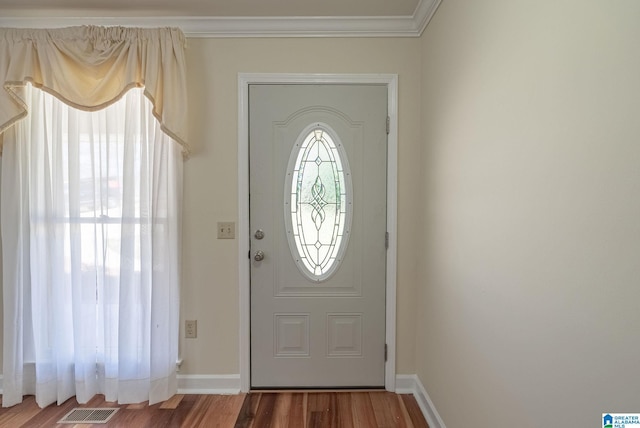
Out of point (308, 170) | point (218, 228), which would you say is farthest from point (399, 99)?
point (218, 228)

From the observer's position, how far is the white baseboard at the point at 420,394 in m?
1.85

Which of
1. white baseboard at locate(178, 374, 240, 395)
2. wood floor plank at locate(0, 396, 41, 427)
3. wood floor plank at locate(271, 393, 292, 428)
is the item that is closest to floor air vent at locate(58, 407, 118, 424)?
wood floor plank at locate(0, 396, 41, 427)

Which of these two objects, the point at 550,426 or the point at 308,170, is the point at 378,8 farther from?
the point at 550,426

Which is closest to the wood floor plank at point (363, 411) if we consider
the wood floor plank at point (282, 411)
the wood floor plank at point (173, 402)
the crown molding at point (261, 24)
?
the wood floor plank at point (282, 411)

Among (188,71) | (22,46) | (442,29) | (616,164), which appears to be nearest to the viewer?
(616,164)

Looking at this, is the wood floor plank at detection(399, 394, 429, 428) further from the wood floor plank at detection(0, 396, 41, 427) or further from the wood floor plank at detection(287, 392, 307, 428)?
the wood floor plank at detection(0, 396, 41, 427)

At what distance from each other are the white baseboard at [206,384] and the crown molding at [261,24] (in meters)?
2.31

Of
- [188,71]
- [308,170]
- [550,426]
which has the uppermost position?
[188,71]

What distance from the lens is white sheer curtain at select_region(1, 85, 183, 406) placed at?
6.68ft

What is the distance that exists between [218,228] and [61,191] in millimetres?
1002

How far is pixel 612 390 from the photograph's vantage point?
2.52 feet

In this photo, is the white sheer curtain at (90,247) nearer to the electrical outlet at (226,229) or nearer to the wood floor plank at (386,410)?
the electrical outlet at (226,229)

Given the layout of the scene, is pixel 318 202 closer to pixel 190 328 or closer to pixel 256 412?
pixel 190 328

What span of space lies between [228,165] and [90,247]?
1.03 metres
